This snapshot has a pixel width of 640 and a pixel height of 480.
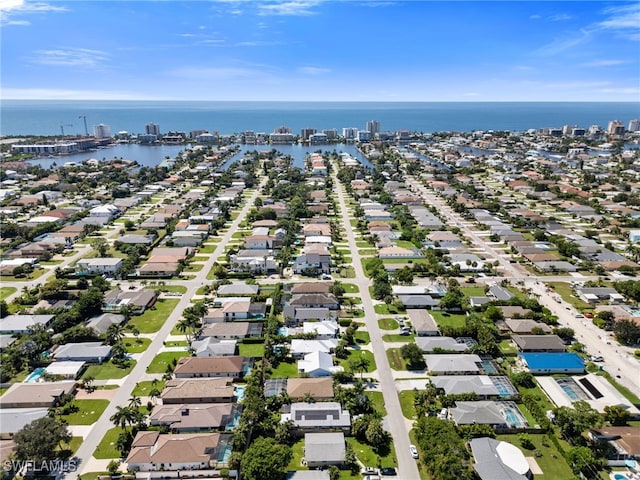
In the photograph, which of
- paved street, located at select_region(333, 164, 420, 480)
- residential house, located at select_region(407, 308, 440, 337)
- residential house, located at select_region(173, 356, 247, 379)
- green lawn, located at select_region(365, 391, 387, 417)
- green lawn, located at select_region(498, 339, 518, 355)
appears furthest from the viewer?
residential house, located at select_region(407, 308, 440, 337)

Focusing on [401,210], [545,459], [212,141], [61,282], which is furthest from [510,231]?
[212,141]

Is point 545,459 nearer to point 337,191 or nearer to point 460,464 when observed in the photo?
point 460,464

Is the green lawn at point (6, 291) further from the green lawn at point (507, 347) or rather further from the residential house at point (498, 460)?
the green lawn at point (507, 347)

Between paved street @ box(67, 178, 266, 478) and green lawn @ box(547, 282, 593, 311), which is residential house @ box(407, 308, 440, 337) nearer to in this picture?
green lawn @ box(547, 282, 593, 311)

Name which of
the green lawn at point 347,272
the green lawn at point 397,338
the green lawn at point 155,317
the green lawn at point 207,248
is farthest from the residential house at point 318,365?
the green lawn at point 207,248

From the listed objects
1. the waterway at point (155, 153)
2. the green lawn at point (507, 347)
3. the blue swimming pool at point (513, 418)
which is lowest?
the blue swimming pool at point (513, 418)

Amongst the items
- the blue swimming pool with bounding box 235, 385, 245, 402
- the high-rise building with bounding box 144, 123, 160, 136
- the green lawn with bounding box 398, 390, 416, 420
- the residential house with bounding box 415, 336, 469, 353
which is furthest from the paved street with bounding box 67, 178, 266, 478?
the high-rise building with bounding box 144, 123, 160, 136
